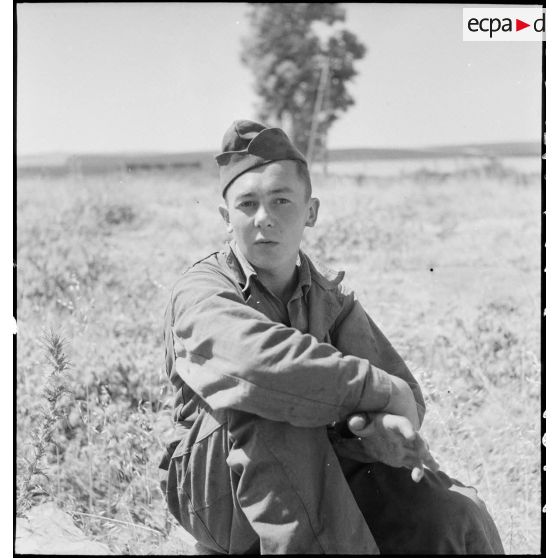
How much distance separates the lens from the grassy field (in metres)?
2.98

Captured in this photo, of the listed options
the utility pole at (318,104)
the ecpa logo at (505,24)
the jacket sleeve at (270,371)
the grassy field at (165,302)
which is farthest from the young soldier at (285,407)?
the utility pole at (318,104)

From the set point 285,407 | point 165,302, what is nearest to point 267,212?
point 285,407

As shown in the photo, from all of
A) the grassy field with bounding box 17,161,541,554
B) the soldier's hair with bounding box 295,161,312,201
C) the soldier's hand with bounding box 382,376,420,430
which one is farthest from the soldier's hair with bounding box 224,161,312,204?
the grassy field with bounding box 17,161,541,554

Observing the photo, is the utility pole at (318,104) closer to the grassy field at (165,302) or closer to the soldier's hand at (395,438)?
the grassy field at (165,302)

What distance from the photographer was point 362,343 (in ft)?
7.39

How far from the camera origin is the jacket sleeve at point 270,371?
180cm

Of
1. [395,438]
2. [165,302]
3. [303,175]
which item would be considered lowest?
[395,438]

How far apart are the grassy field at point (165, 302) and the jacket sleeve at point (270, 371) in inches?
35.7

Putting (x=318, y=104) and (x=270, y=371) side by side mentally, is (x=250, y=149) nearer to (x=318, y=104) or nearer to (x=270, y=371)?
(x=270, y=371)

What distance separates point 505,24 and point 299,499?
198 centimetres

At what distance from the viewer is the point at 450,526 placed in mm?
2008

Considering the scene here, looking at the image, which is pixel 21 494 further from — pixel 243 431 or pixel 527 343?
pixel 527 343

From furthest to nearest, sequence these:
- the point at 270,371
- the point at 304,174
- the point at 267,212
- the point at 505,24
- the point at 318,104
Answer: the point at 318,104 → the point at 505,24 → the point at 304,174 → the point at 267,212 → the point at 270,371

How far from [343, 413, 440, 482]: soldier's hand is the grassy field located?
110 cm
